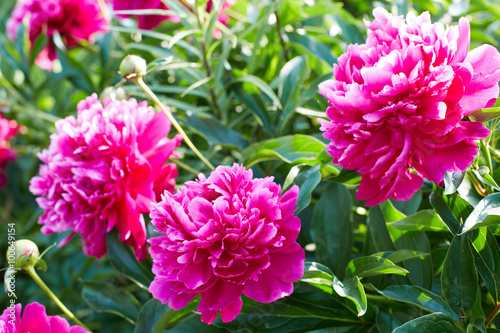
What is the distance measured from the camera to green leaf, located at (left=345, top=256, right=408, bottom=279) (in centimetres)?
44

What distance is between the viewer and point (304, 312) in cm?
52

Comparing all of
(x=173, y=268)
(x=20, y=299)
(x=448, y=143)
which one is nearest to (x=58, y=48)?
Result: (x=20, y=299)

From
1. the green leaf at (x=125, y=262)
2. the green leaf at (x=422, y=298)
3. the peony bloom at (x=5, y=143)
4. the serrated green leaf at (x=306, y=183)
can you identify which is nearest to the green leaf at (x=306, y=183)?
the serrated green leaf at (x=306, y=183)

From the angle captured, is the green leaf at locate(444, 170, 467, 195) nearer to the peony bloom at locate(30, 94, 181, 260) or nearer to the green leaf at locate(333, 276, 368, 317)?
the green leaf at locate(333, 276, 368, 317)

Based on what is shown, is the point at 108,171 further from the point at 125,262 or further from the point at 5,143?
the point at 5,143

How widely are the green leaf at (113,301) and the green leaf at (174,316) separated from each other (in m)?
0.12

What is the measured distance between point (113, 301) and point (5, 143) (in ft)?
2.06

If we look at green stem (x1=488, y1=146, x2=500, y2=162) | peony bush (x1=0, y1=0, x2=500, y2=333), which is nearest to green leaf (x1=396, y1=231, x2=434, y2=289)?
peony bush (x1=0, y1=0, x2=500, y2=333)

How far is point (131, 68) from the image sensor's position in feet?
1.62

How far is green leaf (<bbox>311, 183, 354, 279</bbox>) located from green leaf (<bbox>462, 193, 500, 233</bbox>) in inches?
6.8

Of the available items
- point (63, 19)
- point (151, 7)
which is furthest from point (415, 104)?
point (63, 19)

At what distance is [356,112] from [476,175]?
0.14m

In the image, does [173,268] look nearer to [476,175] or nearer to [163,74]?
[476,175]

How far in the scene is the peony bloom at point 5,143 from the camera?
1.08m
